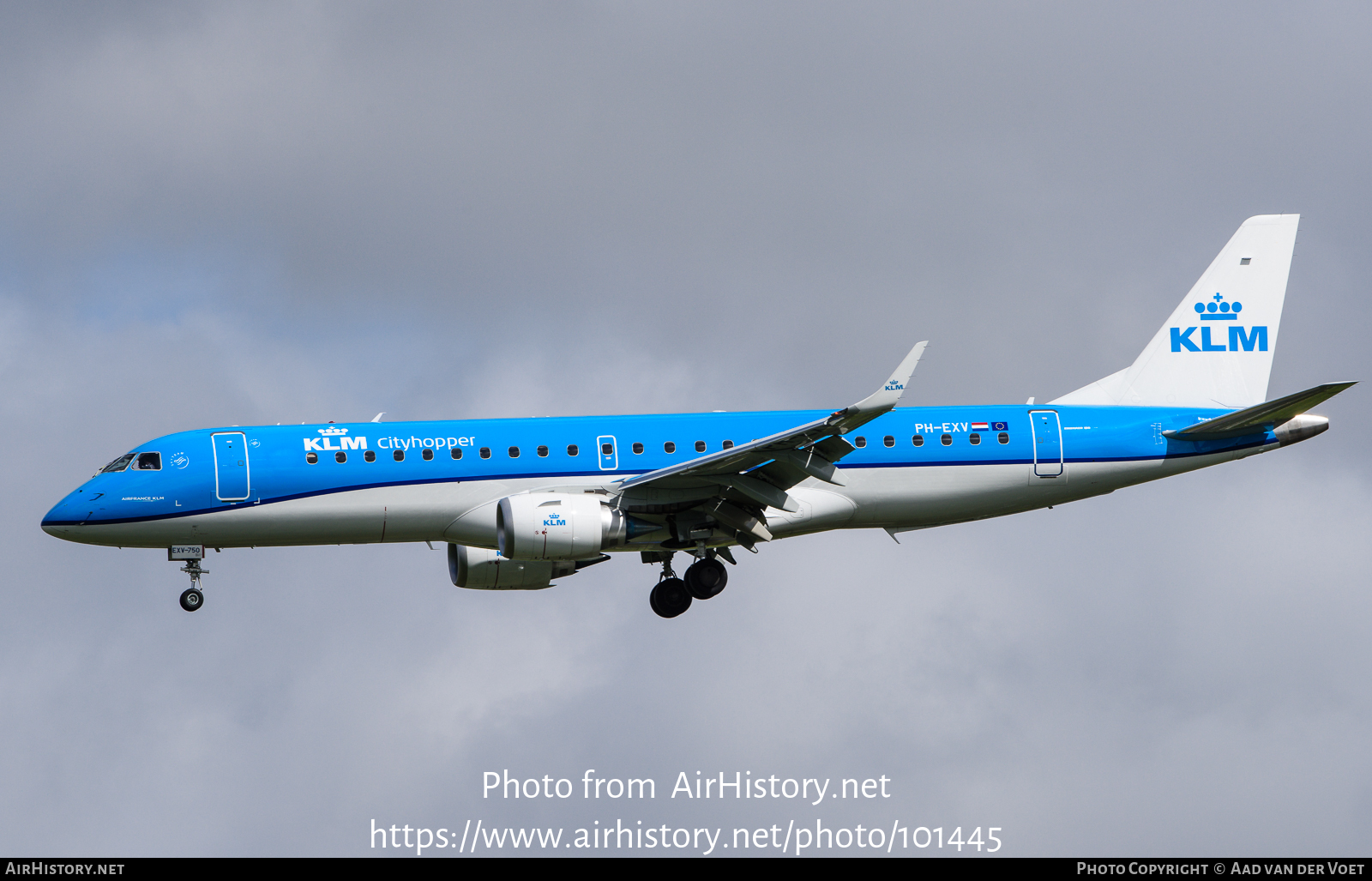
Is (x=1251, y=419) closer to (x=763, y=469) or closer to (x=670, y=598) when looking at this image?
(x=763, y=469)

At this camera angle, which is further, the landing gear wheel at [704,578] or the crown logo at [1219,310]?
the crown logo at [1219,310]

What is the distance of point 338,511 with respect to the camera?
34.3 metres

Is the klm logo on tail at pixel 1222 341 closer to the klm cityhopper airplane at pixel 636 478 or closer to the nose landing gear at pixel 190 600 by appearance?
the klm cityhopper airplane at pixel 636 478

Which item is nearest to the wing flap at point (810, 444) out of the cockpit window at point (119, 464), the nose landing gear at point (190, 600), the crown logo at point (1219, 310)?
the nose landing gear at point (190, 600)

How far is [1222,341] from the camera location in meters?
40.6

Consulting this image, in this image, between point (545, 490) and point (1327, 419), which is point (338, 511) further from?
point (1327, 419)

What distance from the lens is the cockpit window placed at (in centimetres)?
3472

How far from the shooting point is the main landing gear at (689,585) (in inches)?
1430

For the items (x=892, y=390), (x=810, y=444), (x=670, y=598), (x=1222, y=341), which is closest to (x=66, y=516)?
(x=670, y=598)

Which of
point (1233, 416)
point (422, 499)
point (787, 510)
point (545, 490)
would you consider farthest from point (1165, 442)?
point (422, 499)

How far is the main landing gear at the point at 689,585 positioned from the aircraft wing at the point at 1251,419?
11.0 metres

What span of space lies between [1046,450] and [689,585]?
8.75 m

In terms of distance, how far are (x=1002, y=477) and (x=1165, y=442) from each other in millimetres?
4172

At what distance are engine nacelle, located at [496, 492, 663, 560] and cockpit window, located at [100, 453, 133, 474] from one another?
26.8ft
